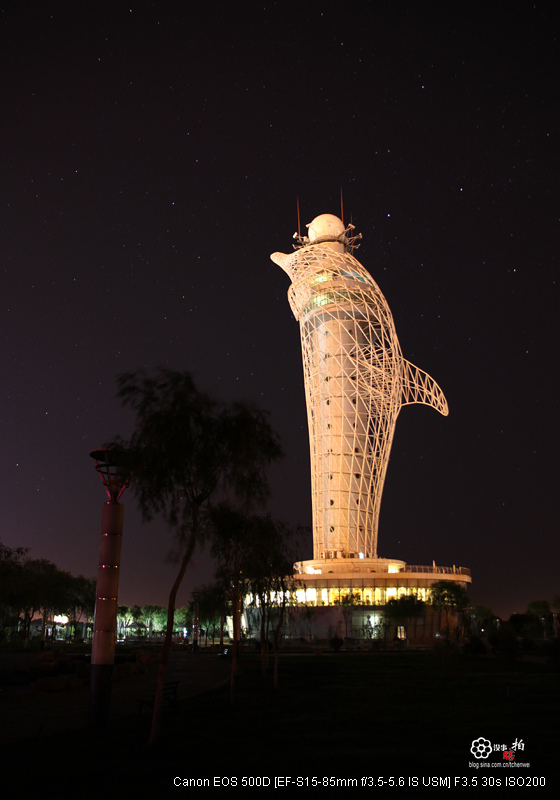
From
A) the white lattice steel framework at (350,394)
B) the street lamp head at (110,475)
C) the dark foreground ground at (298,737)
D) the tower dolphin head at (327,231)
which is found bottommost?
the dark foreground ground at (298,737)

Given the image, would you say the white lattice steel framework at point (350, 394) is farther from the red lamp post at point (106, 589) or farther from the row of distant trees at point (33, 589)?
the red lamp post at point (106, 589)

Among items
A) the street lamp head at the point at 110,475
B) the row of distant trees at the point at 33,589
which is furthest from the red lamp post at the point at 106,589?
the row of distant trees at the point at 33,589

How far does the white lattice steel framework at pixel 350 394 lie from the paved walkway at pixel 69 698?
5361cm

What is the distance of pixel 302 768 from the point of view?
1160cm

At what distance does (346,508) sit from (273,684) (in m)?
62.0

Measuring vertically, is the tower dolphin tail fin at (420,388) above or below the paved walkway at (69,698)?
above

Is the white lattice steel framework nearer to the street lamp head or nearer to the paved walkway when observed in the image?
the paved walkway

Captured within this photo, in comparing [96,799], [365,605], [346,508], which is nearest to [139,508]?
[96,799]

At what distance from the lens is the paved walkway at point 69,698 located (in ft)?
54.9

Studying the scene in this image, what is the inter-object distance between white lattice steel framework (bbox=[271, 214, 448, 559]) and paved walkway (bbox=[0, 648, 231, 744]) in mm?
53613

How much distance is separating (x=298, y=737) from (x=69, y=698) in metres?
11.8

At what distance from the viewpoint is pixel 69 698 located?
75.7 ft

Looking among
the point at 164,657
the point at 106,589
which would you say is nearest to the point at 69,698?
the point at 106,589

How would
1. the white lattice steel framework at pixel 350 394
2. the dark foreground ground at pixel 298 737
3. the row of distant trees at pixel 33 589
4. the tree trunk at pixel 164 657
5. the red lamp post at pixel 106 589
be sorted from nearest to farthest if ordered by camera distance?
the dark foreground ground at pixel 298 737 → the tree trunk at pixel 164 657 → the red lamp post at pixel 106 589 → the row of distant trees at pixel 33 589 → the white lattice steel framework at pixel 350 394
